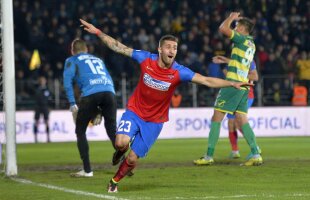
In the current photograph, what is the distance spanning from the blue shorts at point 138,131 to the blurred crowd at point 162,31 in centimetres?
1547

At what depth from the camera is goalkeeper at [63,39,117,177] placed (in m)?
12.2

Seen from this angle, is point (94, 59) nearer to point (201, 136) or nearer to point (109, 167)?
point (109, 167)

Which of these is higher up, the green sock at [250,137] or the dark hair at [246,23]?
the dark hair at [246,23]

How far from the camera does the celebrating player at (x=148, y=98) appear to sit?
32.4ft

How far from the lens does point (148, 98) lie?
1006cm

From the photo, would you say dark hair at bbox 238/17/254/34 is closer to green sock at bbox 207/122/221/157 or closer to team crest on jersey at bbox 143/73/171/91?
green sock at bbox 207/122/221/157

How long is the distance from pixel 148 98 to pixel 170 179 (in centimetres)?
179

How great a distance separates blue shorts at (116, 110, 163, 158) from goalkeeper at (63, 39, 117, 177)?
87.3 inches

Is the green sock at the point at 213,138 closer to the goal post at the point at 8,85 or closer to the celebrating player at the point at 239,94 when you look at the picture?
the celebrating player at the point at 239,94

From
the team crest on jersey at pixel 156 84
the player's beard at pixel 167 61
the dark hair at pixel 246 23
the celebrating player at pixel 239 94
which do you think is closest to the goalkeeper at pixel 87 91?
the celebrating player at pixel 239 94

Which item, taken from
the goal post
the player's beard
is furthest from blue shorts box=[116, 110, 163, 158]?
the goal post

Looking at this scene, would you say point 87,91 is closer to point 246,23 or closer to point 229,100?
point 229,100

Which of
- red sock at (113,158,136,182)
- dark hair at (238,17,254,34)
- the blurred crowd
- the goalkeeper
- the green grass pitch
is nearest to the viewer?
the green grass pitch

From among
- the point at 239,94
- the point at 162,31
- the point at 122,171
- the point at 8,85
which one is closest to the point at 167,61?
the point at 122,171
